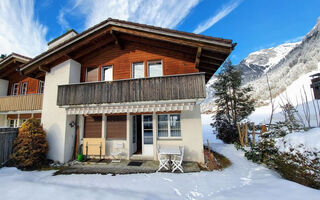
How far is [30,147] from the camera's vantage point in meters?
8.40

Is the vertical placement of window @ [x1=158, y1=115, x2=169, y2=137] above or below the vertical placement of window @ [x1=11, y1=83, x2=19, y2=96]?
below

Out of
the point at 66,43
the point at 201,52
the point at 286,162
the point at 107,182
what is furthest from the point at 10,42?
the point at 286,162

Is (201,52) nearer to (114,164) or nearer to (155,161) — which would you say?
(155,161)

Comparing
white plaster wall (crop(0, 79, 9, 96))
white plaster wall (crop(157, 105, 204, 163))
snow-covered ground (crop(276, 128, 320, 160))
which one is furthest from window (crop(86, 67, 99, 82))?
white plaster wall (crop(0, 79, 9, 96))

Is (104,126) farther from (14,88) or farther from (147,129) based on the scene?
(14,88)

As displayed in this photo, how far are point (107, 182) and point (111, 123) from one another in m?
4.66

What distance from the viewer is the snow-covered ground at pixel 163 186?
485cm

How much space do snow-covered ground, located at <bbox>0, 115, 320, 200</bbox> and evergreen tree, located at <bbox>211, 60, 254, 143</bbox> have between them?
8.48 meters

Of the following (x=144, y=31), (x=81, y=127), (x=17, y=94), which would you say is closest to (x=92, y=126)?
(x=81, y=127)

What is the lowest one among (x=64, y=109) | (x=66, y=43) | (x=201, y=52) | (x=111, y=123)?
(x=111, y=123)

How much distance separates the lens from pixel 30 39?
15.0 m

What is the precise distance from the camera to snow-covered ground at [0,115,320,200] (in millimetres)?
4852

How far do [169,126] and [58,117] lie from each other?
843cm

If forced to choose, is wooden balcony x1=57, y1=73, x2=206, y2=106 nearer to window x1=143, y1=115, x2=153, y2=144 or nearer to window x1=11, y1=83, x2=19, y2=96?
window x1=143, y1=115, x2=153, y2=144
